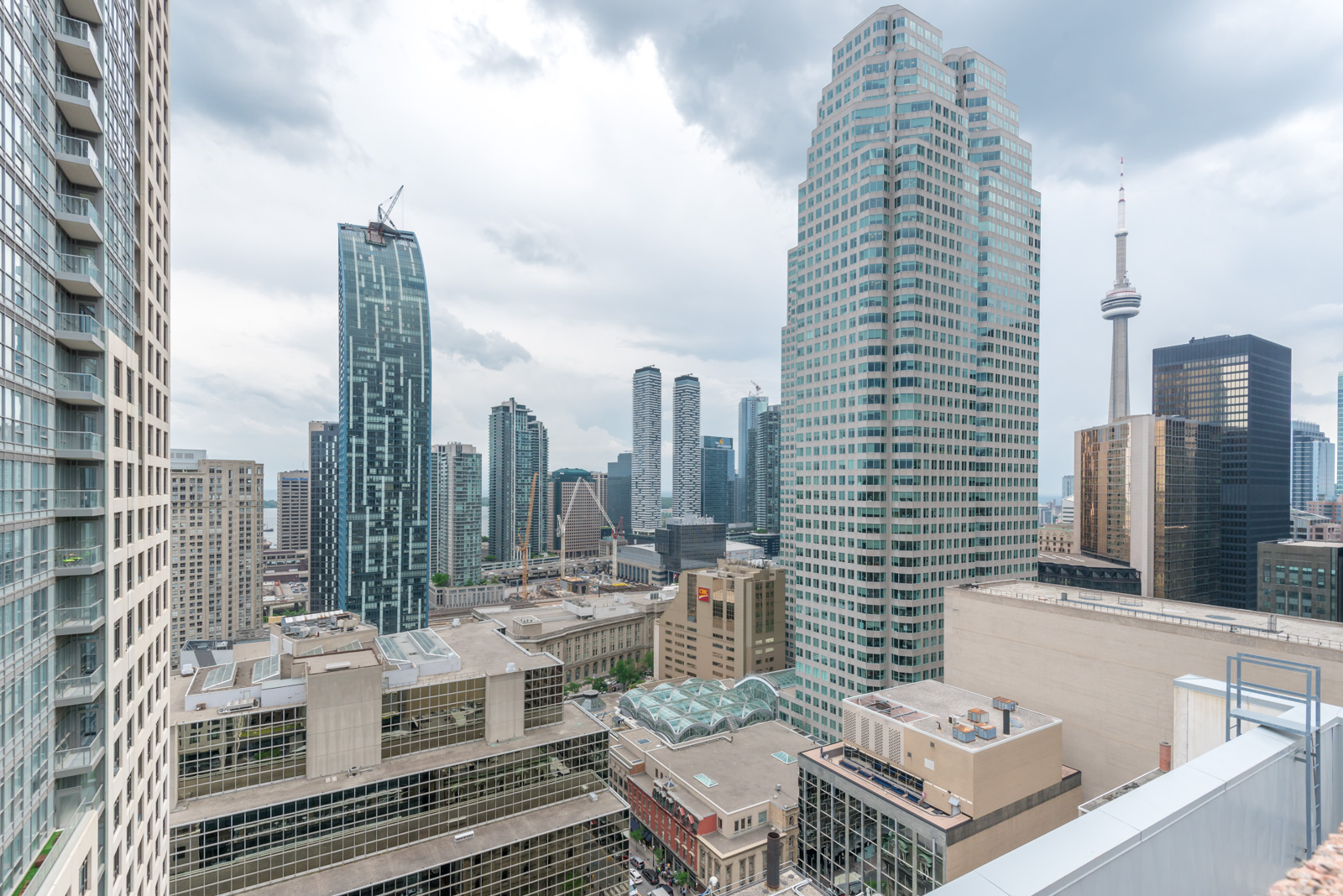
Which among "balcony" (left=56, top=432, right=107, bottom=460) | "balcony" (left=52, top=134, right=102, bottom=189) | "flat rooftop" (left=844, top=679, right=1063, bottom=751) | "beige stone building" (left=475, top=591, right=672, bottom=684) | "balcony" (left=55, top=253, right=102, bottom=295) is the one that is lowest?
"beige stone building" (left=475, top=591, right=672, bottom=684)

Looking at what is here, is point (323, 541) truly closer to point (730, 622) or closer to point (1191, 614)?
point (730, 622)

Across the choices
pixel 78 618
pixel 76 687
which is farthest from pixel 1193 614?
pixel 78 618

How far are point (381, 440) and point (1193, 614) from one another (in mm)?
136168

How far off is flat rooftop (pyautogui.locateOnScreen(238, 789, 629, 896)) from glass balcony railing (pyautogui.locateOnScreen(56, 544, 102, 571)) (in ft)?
101

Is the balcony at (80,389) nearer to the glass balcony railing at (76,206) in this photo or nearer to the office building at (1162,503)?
the glass balcony railing at (76,206)

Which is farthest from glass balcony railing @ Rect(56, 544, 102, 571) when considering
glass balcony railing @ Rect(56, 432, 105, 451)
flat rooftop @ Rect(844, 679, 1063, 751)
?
flat rooftop @ Rect(844, 679, 1063, 751)

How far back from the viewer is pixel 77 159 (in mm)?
20516

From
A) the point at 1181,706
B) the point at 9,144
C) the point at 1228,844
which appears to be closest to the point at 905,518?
the point at 1181,706

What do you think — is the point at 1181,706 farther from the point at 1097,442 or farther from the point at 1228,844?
the point at 1097,442

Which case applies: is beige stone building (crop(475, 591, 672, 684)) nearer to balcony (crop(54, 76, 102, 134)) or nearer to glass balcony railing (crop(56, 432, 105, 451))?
glass balcony railing (crop(56, 432, 105, 451))

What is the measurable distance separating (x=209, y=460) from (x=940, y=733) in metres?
146

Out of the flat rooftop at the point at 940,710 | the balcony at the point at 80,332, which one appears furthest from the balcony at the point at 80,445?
the flat rooftop at the point at 940,710

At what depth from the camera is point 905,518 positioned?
78562 mm

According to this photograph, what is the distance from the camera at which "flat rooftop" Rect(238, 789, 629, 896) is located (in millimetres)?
40159
